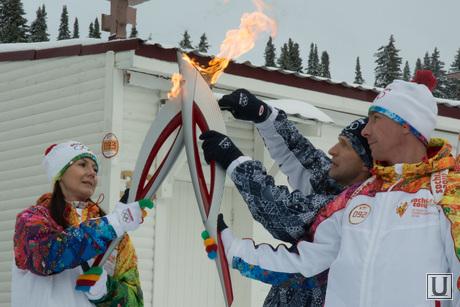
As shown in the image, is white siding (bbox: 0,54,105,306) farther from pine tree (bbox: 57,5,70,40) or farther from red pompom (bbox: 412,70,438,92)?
pine tree (bbox: 57,5,70,40)

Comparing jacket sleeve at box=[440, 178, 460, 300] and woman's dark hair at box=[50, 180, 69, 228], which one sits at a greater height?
jacket sleeve at box=[440, 178, 460, 300]

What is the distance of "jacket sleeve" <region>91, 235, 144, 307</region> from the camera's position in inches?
175

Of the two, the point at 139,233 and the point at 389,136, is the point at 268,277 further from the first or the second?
the point at 139,233

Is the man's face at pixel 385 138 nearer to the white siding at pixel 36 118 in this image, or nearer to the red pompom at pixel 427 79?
the red pompom at pixel 427 79

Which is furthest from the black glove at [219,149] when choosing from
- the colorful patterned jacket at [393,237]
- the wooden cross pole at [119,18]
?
the wooden cross pole at [119,18]

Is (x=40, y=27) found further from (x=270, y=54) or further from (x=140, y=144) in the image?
(x=140, y=144)

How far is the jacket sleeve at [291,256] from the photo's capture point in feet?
11.4

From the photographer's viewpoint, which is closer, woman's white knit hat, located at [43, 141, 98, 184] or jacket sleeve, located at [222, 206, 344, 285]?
jacket sleeve, located at [222, 206, 344, 285]

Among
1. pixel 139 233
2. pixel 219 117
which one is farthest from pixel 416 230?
pixel 139 233

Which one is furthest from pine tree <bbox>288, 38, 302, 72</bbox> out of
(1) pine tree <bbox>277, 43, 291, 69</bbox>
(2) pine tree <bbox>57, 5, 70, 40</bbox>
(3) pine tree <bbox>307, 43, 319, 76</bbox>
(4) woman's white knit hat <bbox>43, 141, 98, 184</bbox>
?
(4) woman's white knit hat <bbox>43, 141, 98, 184</bbox>

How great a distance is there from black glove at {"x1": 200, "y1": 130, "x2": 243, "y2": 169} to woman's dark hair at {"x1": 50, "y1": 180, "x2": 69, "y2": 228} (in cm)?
101

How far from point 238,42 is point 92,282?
4.30 feet

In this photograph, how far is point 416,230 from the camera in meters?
3.16

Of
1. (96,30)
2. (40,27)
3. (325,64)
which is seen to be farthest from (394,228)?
(325,64)
